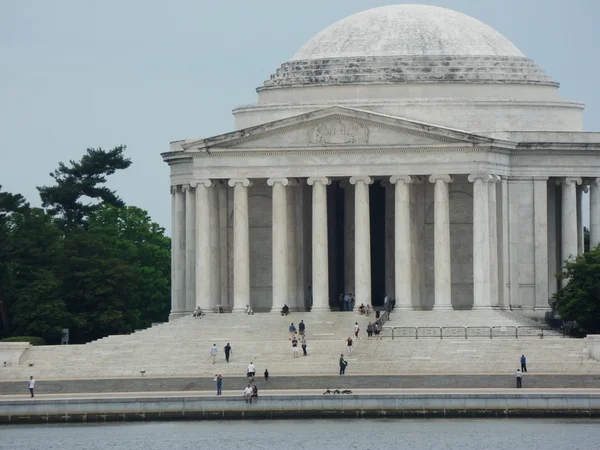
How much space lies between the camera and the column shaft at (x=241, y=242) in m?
173

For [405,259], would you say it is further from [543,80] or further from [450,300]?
[543,80]

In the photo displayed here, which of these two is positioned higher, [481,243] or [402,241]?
[402,241]

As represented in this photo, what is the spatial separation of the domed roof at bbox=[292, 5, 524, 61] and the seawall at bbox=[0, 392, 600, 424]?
45.0 m

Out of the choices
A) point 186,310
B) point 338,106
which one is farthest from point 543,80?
point 186,310

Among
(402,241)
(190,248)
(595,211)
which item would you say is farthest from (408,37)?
(190,248)

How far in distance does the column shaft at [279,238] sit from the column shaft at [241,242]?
1942 millimetres

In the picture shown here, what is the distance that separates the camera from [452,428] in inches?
5236

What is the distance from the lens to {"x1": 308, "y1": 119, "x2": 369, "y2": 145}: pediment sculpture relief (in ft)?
559

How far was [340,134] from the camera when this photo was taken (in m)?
171

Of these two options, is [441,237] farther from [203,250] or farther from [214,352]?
[214,352]

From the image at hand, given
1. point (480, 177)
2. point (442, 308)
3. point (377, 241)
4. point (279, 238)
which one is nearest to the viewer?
point (442, 308)

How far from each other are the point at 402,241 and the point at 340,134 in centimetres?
798

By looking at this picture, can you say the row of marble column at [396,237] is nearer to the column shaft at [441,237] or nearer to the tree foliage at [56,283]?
the column shaft at [441,237]

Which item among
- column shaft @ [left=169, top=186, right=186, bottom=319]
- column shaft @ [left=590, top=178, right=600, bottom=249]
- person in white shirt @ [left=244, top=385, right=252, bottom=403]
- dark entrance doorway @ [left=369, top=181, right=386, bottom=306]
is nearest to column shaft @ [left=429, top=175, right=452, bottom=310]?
dark entrance doorway @ [left=369, top=181, right=386, bottom=306]
